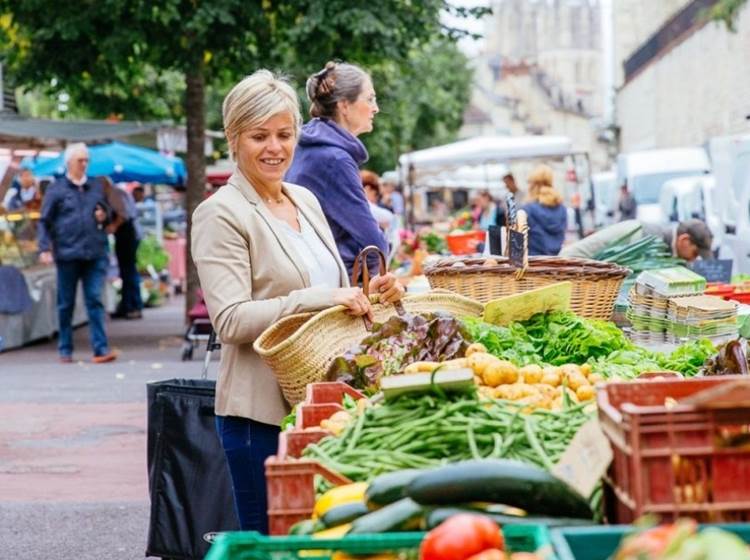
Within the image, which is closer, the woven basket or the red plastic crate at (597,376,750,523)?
the red plastic crate at (597,376,750,523)

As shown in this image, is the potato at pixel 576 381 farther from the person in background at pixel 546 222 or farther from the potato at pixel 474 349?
the person in background at pixel 546 222

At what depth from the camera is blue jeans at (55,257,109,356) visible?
49.2 feet

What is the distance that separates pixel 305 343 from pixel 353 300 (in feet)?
0.79

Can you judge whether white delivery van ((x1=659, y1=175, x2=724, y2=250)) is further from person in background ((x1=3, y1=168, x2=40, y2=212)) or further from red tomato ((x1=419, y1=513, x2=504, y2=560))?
red tomato ((x1=419, y1=513, x2=504, y2=560))

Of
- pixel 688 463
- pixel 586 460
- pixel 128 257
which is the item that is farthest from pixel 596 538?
pixel 128 257

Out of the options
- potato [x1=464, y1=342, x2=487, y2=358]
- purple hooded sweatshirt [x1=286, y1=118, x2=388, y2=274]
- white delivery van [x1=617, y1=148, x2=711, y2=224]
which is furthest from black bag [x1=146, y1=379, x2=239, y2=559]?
white delivery van [x1=617, y1=148, x2=711, y2=224]

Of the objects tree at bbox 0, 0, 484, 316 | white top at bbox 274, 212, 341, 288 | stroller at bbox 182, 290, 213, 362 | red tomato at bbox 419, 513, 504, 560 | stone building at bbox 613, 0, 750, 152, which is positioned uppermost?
stone building at bbox 613, 0, 750, 152

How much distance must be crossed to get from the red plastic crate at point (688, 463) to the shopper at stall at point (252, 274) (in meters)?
1.76

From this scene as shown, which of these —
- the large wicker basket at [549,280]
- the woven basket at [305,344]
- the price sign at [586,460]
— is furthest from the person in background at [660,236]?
the price sign at [586,460]

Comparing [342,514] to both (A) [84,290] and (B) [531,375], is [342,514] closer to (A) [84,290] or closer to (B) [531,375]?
(B) [531,375]

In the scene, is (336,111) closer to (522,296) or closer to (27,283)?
(522,296)

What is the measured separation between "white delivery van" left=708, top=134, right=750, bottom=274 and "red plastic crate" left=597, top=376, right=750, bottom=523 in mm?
11318

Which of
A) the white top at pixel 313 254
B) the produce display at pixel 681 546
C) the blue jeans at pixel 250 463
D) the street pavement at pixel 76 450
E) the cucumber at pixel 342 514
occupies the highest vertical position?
the white top at pixel 313 254

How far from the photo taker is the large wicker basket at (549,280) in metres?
6.10
